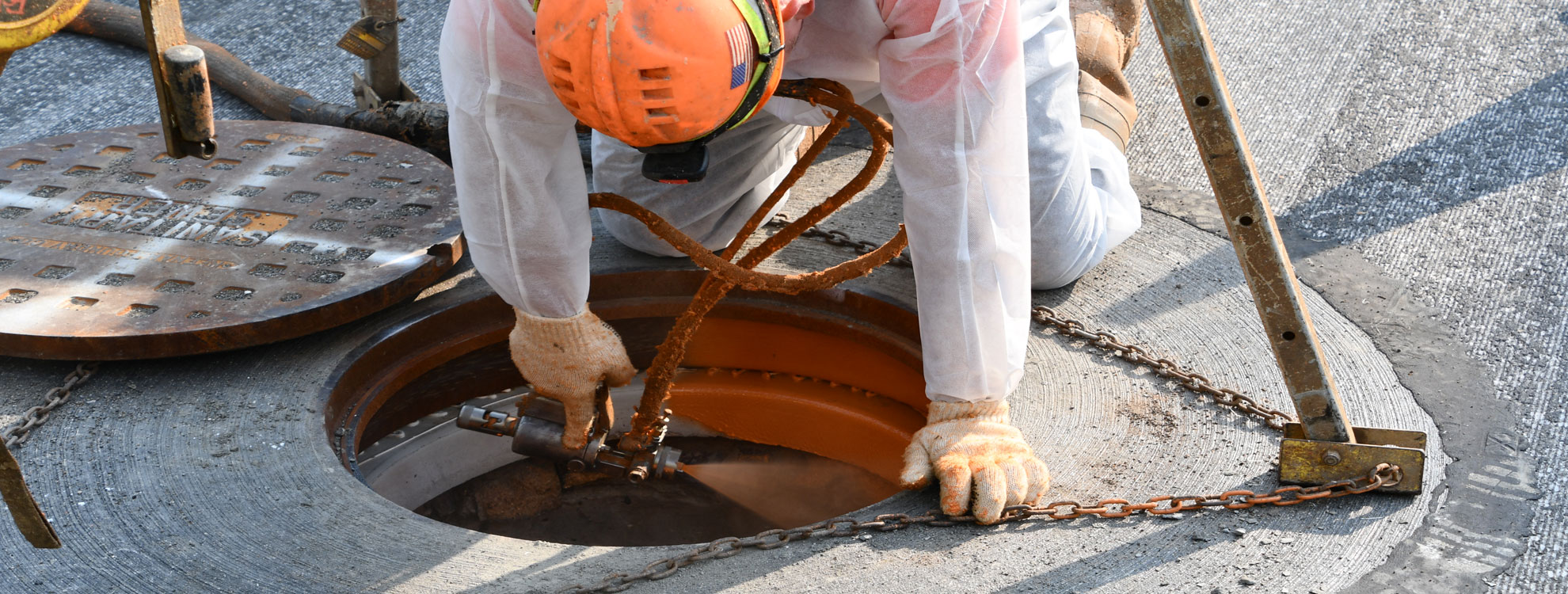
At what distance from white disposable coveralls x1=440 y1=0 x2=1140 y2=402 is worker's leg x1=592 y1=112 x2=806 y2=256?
1.65 ft

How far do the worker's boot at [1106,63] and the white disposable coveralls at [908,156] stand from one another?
1.03 metres

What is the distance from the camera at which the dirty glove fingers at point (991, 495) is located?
2.05 m

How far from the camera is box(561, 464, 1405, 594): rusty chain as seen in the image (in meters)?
2.04

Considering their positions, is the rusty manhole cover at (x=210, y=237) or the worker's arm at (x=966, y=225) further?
the rusty manhole cover at (x=210, y=237)

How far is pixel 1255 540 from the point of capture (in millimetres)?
2037

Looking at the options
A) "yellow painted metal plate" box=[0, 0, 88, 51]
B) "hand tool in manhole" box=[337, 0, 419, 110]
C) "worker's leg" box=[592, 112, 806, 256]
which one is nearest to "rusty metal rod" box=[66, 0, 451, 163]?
"hand tool in manhole" box=[337, 0, 419, 110]

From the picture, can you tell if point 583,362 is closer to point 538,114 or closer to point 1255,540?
point 538,114

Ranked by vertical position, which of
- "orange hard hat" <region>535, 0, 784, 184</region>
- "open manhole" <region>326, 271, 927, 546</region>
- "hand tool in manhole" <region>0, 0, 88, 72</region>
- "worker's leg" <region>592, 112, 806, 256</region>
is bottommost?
"open manhole" <region>326, 271, 927, 546</region>

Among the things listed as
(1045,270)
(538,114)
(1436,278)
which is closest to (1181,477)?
(1045,270)

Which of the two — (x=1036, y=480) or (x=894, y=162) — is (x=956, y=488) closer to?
(x=1036, y=480)

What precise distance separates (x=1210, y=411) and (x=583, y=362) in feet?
4.00

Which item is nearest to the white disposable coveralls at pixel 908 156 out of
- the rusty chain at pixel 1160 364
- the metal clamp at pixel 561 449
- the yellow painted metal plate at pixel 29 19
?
the metal clamp at pixel 561 449

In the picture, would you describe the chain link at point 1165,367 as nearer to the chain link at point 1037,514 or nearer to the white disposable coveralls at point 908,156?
the chain link at point 1037,514

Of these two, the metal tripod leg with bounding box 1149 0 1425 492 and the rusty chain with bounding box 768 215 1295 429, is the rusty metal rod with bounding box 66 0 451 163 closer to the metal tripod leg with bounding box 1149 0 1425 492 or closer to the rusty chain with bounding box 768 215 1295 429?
the rusty chain with bounding box 768 215 1295 429
